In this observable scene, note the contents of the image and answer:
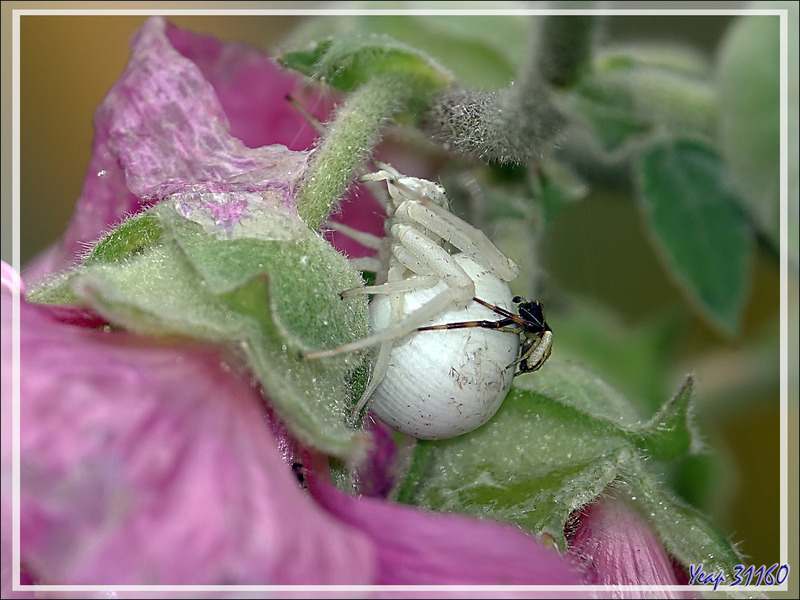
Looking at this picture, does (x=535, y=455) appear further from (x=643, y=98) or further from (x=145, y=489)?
(x=643, y=98)

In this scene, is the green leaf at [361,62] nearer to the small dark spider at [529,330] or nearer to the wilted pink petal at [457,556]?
the small dark spider at [529,330]

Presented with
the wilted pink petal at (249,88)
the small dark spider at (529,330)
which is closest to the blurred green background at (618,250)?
the wilted pink petal at (249,88)

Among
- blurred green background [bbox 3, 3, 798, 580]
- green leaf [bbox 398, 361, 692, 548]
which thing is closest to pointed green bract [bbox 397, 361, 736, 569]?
green leaf [bbox 398, 361, 692, 548]

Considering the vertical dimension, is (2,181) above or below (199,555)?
below

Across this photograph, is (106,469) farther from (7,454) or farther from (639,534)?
(639,534)

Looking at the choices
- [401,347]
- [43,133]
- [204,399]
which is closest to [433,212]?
[401,347]

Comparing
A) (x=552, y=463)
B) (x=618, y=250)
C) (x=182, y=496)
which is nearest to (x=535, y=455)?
(x=552, y=463)
